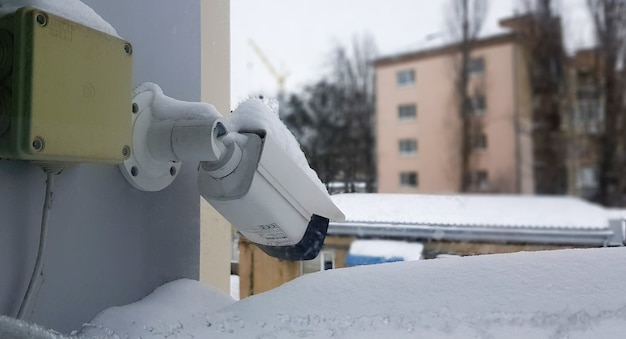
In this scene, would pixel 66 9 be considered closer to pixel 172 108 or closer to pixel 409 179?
pixel 172 108

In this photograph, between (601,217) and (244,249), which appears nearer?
(244,249)

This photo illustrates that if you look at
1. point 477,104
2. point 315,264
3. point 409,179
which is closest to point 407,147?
point 477,104

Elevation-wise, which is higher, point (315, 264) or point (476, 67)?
point (476, 67)

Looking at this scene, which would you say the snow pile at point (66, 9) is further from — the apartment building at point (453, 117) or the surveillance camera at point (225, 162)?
the apartment building at point (453, 117)

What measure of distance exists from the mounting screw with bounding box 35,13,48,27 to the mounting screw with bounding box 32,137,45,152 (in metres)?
0.09

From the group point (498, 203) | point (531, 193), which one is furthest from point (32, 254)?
point (531, 193)

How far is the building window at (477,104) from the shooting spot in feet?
6.84

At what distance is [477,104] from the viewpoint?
212 centimetres

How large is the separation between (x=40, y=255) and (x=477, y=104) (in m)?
1.89

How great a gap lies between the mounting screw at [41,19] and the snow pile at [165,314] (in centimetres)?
31

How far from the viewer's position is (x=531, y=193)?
1.91 metres

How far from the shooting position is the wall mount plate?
61 centimetres

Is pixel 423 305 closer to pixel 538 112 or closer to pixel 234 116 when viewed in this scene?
pixel 234 116

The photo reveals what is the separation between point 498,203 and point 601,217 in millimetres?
560
